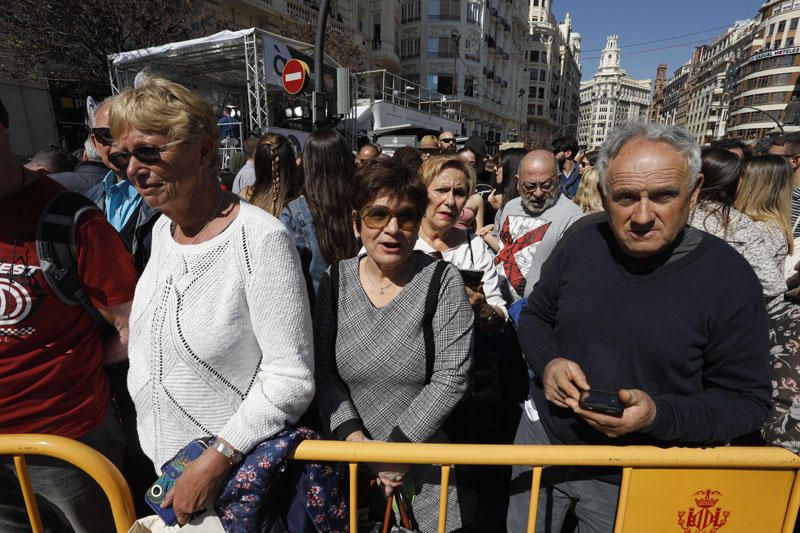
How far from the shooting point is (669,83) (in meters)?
135

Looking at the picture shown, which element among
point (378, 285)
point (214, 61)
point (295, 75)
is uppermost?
point (214, 61)

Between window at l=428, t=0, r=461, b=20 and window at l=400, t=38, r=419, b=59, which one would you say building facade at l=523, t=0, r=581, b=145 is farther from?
window at l=400, t=38, r=419, b=59

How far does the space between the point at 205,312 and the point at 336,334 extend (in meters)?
0.54

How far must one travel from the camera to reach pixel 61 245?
1.42 meters

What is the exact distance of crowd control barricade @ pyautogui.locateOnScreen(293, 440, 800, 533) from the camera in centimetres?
127

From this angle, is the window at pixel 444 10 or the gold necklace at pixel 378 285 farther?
the window at pixel 444 10

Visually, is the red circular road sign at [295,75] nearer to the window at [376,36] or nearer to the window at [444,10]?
the window at [376,36]

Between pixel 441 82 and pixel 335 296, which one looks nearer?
pixel 335 296

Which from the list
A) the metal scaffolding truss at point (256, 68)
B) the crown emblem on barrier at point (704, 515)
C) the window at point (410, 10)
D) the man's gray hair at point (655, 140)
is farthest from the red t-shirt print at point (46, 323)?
the window at point (410, 10)

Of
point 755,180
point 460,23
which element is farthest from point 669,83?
point 755,180

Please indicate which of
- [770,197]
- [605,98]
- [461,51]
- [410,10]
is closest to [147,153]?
[770,197]

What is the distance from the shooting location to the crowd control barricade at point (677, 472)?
127cm

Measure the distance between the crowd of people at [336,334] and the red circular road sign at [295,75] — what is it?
19.8 feet

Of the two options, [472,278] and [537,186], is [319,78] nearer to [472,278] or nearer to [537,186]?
[537,186]
